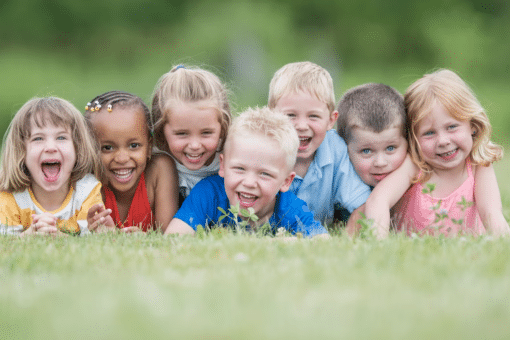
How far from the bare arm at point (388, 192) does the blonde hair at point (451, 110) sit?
3.2 inches

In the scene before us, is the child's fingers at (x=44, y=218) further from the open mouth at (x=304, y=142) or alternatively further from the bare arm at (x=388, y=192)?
the bare arm at (x=388, y=192)

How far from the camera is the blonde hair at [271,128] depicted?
4.34 metres

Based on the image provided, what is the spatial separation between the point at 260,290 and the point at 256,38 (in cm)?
2135

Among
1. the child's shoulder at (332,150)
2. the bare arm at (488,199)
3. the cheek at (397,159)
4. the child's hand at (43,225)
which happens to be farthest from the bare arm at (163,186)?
the bare arm at (488,199)

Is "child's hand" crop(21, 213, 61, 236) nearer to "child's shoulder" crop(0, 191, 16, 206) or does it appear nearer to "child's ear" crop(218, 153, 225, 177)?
"child's shoulder" crop(0, 191, 16, 206)

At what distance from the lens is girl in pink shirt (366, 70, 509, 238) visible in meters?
4.75

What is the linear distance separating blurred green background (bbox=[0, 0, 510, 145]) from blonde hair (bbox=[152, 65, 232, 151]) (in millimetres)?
17488

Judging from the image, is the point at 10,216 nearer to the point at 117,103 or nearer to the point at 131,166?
the point at 131,166

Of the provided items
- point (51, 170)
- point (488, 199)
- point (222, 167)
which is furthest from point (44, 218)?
point (488, 199)

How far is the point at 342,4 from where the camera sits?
81.8 feet

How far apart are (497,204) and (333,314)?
3.11m

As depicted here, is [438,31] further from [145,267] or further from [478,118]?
[145,267]

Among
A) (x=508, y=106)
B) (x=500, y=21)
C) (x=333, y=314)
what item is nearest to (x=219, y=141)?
(x=333, y=314)

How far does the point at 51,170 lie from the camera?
4664 millimetres
